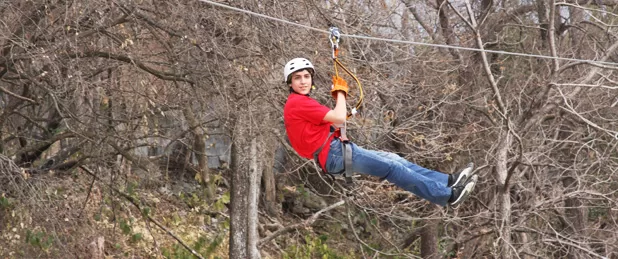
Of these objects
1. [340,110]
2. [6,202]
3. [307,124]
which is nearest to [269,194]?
[6,202]

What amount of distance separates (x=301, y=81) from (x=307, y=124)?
296mm

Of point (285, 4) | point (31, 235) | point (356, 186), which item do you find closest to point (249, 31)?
point (285, 4)

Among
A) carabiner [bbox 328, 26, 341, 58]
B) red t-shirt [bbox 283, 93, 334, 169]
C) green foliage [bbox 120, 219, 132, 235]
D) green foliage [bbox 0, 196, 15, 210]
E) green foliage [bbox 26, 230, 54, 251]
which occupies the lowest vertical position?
green foliage [bbox 120, 219, 132, 235]

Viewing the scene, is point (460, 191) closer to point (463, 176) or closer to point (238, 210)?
point (463, 176)

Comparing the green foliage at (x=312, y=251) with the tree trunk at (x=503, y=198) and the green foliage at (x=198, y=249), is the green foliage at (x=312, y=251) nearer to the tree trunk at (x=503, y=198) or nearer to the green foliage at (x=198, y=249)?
the green foliage at (x=198, y=249)

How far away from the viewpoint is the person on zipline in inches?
226

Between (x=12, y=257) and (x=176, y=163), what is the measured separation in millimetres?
5657

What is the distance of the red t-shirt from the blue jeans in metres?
0.08

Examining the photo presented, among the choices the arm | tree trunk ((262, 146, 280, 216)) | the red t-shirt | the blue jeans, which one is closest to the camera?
the arm

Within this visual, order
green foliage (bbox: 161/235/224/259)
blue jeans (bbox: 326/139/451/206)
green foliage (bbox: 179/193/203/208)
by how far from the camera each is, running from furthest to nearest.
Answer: green foliage (bbox: 179/193/203/208)
green foliage (bbox: 161/235/224/259)
blue jeans (bbox: 326/139/451/206)

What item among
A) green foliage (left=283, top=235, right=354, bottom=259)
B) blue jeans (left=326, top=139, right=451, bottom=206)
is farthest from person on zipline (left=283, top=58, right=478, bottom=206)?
green foliage (left=283, top=235, right=354, bottom=259)

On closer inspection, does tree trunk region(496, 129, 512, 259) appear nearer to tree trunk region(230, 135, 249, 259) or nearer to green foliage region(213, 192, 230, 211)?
tree trunk region(230, 135, 249, 259)

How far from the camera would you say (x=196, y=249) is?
1362cm

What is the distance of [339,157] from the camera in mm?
5852
